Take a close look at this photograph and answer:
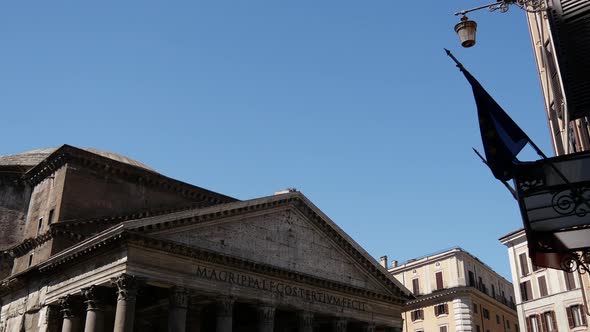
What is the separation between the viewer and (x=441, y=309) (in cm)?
3572

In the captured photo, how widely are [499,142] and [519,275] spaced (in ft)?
91.3

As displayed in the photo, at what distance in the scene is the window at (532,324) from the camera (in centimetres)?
2900

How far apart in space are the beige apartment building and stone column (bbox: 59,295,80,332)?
69.9 ft

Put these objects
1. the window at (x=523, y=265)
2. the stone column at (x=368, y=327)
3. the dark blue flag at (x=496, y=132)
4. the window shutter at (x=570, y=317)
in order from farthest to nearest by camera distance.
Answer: the window at (x=523, y=265) < the window shutter at (x=570, y=317) < the stone column at (x=368, y=327) < the dark blue flag at (x=496, y=132)

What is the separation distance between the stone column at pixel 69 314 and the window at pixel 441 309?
76.4 feet

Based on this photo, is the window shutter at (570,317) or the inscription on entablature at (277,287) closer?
the inscription on entablature at (277,287)

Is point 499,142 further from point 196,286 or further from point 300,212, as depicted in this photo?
point 300,212

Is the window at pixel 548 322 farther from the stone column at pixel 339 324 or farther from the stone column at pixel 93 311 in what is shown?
the stone column at pixel 93 311

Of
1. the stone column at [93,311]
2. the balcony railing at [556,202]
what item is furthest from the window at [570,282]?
the balcony railing at [556,202]

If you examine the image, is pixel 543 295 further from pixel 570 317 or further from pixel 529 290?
pixel 570 317

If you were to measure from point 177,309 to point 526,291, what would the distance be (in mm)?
20086

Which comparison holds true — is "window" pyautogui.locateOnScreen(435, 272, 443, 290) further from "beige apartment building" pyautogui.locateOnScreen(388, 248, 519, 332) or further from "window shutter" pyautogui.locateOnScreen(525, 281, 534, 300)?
"window shutter" pyautogui.locateOnScreen(525, 281, 534, 300)

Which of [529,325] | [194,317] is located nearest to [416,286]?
[529,325]

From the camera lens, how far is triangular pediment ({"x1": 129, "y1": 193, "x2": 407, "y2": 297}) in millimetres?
19188
